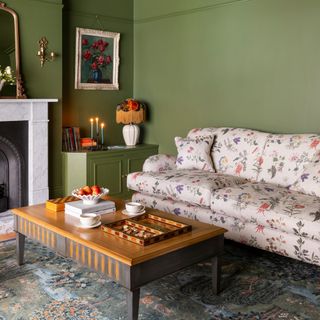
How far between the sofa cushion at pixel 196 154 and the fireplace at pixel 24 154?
4.86ft

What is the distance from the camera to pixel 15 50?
455 centimetres

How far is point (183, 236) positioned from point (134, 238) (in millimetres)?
319

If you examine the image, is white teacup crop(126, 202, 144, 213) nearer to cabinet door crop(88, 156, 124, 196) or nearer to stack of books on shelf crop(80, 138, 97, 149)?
cabinet door crop(88, 156, 124, 196)

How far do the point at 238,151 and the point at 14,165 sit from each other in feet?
7.64

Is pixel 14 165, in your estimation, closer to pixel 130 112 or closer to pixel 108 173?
pixel 108 173

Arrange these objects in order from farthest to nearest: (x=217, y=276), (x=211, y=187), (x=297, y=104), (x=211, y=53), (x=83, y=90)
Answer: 1. (x=83, y=90)
2. (x=211, y=53)
3. (x=297, y=104)
4. (x=211, y=187)
5. (x=217, y=276)

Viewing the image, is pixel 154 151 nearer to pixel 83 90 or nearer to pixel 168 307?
pixel 83 90

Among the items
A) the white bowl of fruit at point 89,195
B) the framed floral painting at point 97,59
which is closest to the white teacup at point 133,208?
the white bowl of fruit at point 89,195

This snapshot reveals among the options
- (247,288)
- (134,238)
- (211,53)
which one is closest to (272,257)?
(247,288)

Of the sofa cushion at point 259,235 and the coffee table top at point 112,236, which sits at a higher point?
the coffee table top at point 112,236

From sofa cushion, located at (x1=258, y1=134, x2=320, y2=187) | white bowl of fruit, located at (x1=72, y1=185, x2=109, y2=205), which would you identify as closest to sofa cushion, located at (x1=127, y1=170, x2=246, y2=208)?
sofa cushion, located at (x1=258, y1=134, x2=320, y2=187)

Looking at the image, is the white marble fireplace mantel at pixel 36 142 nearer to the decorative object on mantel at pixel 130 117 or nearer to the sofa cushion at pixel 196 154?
the decorative object on mantel at pixel 130 117

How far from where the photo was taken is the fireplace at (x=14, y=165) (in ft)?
15.3

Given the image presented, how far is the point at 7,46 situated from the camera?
4.50 m
